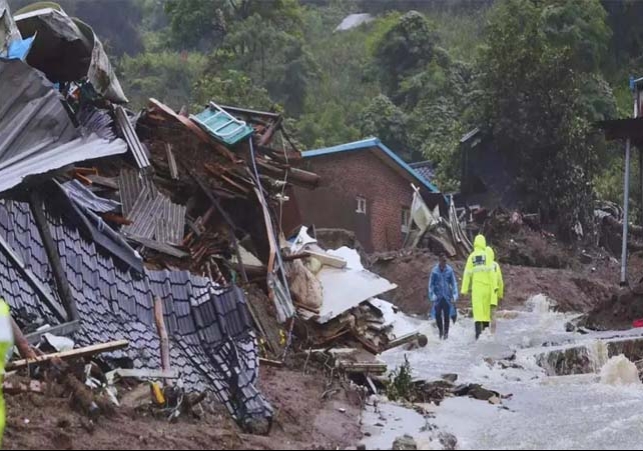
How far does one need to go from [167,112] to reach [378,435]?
5.54 metres

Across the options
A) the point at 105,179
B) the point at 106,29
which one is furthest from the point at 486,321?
the point at 106,29

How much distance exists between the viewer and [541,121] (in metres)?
28.1

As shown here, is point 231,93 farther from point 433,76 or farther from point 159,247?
point 159,247

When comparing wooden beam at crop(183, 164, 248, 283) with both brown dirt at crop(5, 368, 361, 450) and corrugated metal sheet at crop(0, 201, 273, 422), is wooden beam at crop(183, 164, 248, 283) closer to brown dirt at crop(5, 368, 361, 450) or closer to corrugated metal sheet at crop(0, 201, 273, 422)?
corrugated metal sheet at crop(0, 201, 273, 422)

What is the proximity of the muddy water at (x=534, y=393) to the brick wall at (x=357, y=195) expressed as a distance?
10.3m

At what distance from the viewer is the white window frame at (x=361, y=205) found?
27625mm

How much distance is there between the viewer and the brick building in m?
26.9

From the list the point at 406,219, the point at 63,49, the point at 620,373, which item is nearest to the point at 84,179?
the point at 63,49

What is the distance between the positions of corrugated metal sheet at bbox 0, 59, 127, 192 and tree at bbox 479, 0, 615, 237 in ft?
67.7

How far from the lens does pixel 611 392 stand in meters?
11.0

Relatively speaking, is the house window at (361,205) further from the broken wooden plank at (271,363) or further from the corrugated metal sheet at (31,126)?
the corrugated metal sheet at (31,126)

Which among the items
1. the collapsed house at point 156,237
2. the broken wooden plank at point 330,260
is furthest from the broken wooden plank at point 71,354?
the broken wooden plank at point 330,260

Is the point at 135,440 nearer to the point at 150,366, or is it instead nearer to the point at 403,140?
the point at 150,366

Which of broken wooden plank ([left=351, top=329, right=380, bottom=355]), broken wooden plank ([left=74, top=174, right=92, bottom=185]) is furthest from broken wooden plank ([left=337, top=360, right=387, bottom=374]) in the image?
broken wooden plank ([left=74, top=174, right=92, bottom=185])
